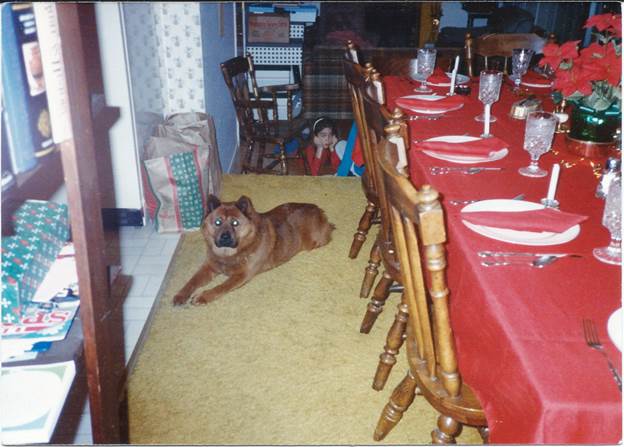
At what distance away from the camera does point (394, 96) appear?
267cm

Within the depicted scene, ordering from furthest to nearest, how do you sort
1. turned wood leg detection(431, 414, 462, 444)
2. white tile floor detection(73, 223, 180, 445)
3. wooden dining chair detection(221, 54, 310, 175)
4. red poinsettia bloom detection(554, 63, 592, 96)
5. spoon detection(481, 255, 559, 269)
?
wooden dining chair detection(221, 54, 310, 175)
white tile floor detection(73, 223, 180, 445)
red poinsettia bloom detection(554, 63, 592, 96)
turned wood leg detection(431, 414, 462, 444)
spoon detection(481, 255, 559, 269)


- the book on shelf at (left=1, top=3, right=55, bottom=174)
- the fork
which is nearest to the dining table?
the fork

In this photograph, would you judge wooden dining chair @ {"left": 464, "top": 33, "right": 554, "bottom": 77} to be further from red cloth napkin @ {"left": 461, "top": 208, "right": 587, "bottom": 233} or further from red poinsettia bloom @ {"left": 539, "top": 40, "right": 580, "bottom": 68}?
red cloth napkin @ {"left": 461, "top": 208, "right": 587, "bottom": 233}

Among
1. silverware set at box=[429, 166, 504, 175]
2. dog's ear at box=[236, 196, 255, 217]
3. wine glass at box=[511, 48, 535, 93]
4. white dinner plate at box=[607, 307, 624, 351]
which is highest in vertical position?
wine glass at box=[511, 48, 535, 93]

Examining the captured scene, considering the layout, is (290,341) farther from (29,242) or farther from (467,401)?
(29,242)

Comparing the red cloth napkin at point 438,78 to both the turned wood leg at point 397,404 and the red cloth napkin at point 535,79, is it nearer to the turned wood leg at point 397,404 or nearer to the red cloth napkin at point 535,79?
the red cloth napkin at point 535,79

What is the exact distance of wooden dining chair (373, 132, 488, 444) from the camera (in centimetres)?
98

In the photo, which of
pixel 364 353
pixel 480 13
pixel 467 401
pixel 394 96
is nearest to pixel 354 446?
pixel 364 353

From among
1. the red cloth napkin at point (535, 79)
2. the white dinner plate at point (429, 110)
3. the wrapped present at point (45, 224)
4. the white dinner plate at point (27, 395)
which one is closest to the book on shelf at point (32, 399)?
the white dinner plate at point (27, 395)

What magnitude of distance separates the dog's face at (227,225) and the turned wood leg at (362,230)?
533 millimetres

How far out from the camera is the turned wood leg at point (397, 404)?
1548mm

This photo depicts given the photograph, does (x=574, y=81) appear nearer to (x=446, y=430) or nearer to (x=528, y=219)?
(x=528, y=219)

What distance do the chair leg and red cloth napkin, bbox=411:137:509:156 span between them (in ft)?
1.59

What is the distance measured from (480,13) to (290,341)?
290 inches
